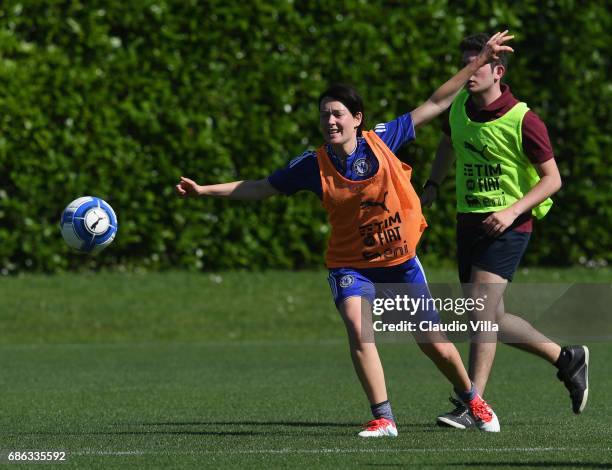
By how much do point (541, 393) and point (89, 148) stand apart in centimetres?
713

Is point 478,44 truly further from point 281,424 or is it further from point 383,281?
point 281,424

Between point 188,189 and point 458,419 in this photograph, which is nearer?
point 188,189

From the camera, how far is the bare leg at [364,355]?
24.5 ft

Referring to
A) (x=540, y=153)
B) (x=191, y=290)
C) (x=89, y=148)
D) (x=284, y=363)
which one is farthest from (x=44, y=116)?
(x=540, y=153)

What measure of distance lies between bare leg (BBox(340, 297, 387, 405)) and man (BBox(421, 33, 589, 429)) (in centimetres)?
76

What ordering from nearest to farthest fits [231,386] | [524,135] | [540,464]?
1. [540,464]
2. [524,135]
3. [231,386]

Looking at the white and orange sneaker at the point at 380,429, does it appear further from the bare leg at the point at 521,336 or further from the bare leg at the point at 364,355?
the bare leg at the point at 521,336

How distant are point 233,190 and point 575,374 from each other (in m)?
2.31

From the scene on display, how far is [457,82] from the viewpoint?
25.9 ft

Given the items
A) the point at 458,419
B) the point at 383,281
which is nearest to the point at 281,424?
the point at 458,419

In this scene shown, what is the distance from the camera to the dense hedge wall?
1540 cm

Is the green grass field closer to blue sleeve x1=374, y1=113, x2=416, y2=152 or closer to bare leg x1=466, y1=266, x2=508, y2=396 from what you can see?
bare leg x1=466, y1=266, x2=508, y2=396

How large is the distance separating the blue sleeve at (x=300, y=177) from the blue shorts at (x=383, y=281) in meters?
0.49

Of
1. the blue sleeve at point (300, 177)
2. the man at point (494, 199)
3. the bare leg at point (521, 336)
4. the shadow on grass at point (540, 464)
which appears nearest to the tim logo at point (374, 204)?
the blue sleeve at point (300, 177)
